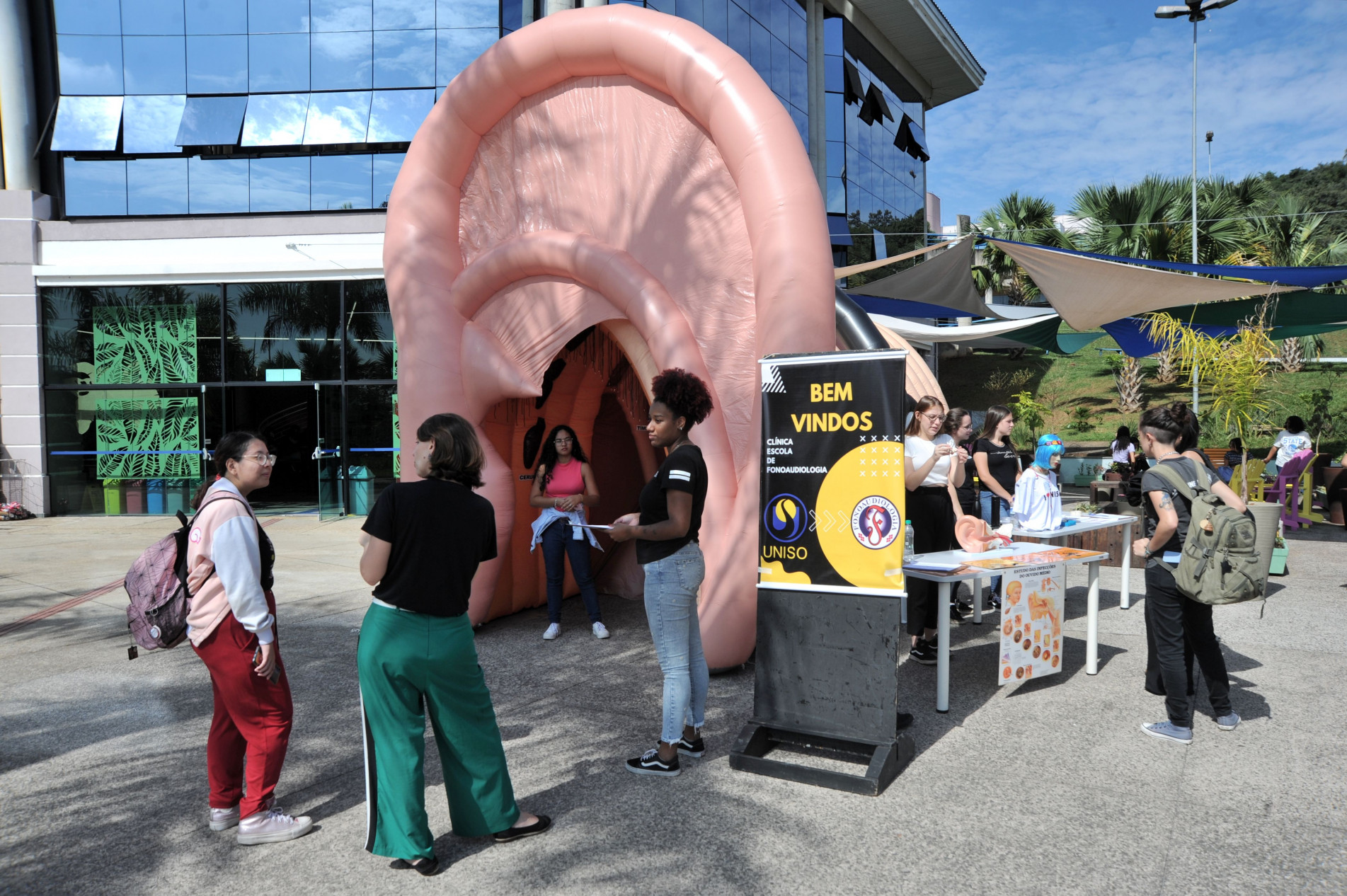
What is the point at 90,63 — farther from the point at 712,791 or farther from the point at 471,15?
the point at 712,791

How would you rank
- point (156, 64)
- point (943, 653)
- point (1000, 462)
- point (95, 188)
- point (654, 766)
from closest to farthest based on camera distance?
point (654, 766) → point (943, 653) → point (1000, 462) → point (156, 64) → point (95, 188)

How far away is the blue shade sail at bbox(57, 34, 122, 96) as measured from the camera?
13.5 metres

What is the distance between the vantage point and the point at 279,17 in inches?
523

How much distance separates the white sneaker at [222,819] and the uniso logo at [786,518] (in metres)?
2.43

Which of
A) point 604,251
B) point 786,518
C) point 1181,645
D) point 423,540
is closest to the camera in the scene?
point 423,540

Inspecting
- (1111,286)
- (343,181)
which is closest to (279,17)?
(343,181)

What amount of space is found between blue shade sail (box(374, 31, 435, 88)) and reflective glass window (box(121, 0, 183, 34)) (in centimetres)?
316

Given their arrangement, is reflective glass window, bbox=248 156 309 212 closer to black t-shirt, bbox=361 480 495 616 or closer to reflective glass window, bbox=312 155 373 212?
reflective glass window, bbox=312 155 373 212

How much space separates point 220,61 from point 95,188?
2.85 m

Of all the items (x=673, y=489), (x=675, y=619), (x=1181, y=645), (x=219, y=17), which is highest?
(x=219, y=17)

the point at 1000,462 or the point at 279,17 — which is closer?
the point at 1000,462

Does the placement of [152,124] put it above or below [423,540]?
above

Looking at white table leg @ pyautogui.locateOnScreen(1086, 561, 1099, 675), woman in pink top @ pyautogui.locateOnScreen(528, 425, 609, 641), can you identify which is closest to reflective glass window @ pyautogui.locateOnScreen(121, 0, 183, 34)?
woman in pink top @ pyautogui.locateOnScreen(528, 425, 609, 641)

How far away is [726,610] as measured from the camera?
4.97 meters
